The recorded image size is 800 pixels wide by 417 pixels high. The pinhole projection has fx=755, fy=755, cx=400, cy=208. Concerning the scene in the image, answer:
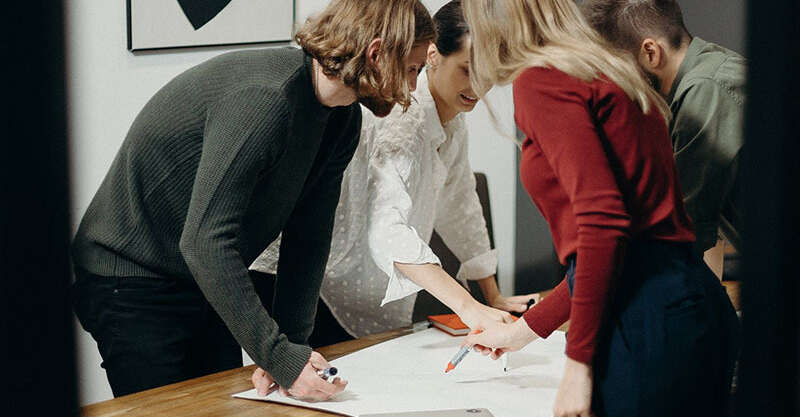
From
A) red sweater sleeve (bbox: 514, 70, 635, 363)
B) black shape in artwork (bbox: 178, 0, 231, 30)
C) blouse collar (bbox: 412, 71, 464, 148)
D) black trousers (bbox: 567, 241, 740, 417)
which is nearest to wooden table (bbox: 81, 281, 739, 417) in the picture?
black trousers (bbox: 567, 241, 740, 417)

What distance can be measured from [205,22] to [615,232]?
1.66 meters

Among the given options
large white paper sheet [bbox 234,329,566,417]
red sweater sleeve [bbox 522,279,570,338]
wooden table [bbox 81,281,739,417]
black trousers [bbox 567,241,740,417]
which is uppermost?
black trousers [bbox 567,241,740,417]

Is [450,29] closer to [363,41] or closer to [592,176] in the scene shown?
[363,41]

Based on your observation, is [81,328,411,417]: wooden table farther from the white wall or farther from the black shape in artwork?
the black shape in artwork

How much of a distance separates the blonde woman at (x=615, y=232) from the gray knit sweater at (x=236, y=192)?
1.31 ft

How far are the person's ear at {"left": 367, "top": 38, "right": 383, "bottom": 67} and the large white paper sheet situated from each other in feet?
1.81

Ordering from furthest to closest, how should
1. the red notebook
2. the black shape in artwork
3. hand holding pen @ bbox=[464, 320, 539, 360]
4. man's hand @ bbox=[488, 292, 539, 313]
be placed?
the black shape in artwork, man's hand @ bbox=[488, 292, 539, 313], the red notebook, hand holding pen @ bbox=[464, 320, 539, 360]

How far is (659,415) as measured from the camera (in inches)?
34.8

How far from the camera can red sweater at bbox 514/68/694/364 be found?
33.4 inches

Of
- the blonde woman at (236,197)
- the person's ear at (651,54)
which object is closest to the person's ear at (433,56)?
the blonde woman at (236,197)

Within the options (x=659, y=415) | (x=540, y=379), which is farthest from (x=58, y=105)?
(x=540, y=379)

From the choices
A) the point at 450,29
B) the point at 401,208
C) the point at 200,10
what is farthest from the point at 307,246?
the point at 200,10

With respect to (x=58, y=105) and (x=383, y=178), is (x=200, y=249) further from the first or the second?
(x=58, y=105)

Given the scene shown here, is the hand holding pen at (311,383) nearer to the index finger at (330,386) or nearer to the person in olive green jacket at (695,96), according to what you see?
the index finger at (330,386)
